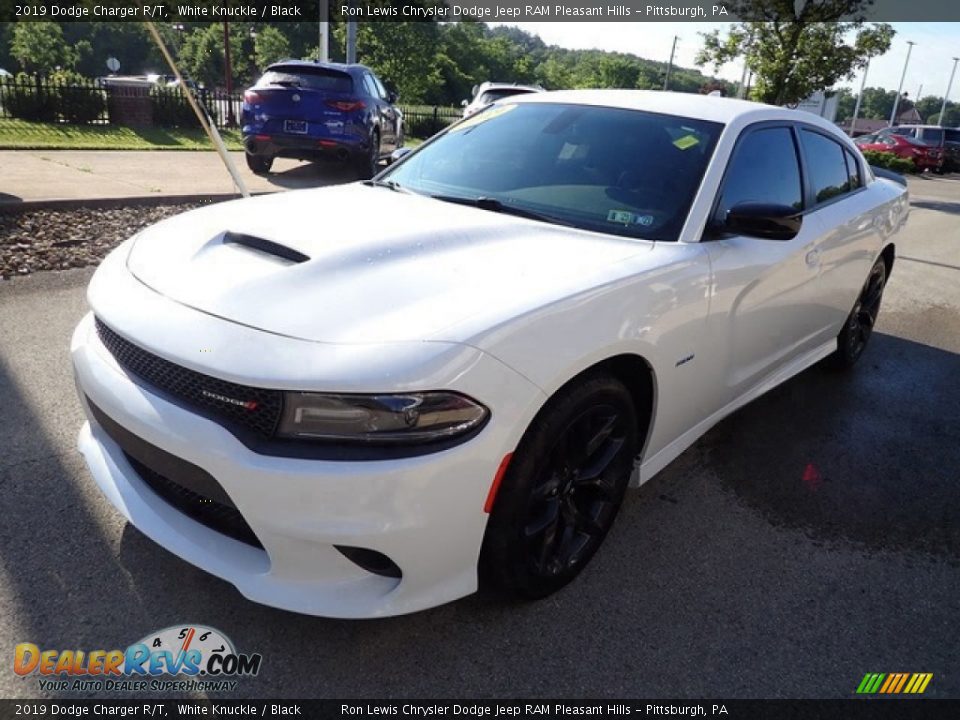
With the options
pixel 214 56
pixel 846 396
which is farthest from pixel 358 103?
pixel 214 56

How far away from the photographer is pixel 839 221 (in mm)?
3965

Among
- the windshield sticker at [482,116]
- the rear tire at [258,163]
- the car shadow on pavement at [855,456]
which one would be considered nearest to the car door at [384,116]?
the rear tire at [258,163]

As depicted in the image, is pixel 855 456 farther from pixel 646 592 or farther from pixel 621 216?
pixel 621 216

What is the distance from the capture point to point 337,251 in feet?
8.07

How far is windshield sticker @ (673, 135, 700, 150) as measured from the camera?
3111 mm

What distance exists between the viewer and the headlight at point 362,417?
6.20ft

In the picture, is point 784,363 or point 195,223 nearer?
point 195,223

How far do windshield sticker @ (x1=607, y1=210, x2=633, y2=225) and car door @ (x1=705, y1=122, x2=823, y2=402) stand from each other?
312mm

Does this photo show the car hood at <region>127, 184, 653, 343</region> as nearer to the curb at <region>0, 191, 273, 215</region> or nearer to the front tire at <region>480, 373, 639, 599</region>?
the front tire at <region>480, 373, 639, 599</region>

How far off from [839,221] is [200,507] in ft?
11.4

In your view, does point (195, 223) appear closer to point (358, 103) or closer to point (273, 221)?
point (273, 221)

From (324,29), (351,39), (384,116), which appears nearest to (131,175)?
(384,116)

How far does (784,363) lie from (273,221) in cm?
262

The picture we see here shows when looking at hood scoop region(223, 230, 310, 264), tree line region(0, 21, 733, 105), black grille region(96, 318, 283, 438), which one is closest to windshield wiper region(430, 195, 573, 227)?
hood scoop region(223, 230, 310, 264)
